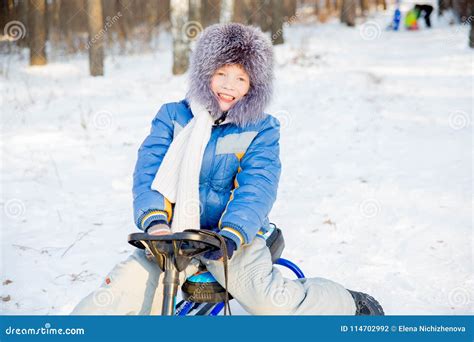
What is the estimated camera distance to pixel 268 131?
2.62 m

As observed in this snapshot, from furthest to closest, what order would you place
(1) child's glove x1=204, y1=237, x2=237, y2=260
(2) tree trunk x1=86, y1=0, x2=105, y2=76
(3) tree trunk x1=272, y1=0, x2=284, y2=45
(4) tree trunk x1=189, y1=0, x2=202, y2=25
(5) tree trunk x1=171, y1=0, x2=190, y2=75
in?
(3) tree trunk x1=272, y1=0, x2=284, y2=45 → (2) tree trunk x1=86, y1=0, x2=105, y2=76 → (4) tree trunk x1=189, y1=0, x2=202, y2=25 → (5) tree trunk x1=171, y1=0, x2=190, y2=75 → (1) child's glove x1=204, y1=237, x2=237, y2=260

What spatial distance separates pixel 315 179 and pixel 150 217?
2739 millimetres

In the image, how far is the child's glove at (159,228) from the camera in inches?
89.3

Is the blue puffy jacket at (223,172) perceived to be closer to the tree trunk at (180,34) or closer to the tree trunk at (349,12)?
the tree trunk at (180,34)

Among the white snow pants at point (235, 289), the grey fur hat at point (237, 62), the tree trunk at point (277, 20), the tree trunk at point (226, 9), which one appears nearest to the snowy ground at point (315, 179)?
the white snow pants at point (235, 289)

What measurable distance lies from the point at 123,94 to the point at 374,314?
660 cm

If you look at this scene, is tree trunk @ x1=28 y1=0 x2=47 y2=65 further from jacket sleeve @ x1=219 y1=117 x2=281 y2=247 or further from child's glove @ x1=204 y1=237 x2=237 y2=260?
child's glove @ x1=204 y1=237 x2=237 y2=260

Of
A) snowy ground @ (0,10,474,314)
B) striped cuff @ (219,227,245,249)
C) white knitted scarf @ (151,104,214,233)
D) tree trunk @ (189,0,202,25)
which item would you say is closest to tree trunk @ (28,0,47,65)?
snowy ground @ (0,10,474,314)

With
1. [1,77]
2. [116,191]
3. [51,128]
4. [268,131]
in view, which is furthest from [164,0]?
[268,131]

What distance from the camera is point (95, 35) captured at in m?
9.80

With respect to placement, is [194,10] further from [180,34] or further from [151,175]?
[151,175]

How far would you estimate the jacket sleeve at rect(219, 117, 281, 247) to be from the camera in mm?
2299

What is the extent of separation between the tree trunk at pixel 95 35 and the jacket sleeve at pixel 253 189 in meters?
7.74
